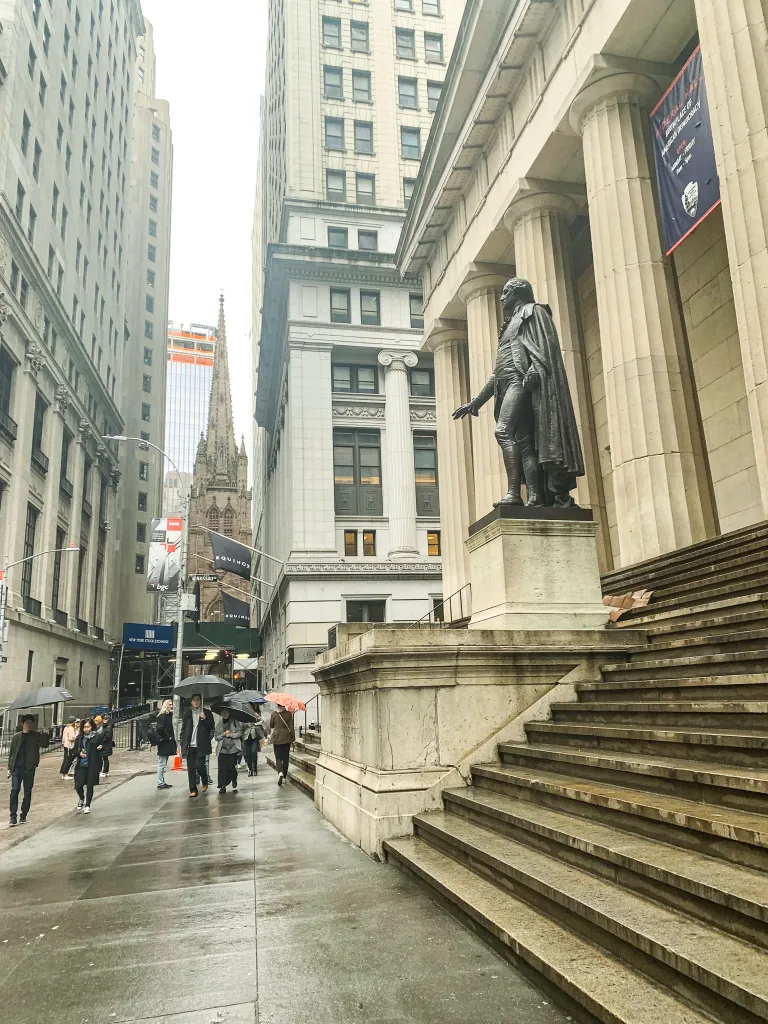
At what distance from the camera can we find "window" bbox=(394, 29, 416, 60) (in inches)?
1810

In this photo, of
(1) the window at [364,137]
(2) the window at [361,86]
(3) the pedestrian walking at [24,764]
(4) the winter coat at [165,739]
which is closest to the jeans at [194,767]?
(4) the winter coat at [165,739]

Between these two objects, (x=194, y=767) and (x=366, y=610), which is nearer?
(x=194, y=767)

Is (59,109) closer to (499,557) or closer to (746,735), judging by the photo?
(499,557)

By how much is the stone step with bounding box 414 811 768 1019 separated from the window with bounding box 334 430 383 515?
108 ft

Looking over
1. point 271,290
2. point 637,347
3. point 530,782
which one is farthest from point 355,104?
point 530,782

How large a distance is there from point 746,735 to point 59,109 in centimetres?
5086

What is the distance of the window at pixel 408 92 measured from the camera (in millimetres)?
45406

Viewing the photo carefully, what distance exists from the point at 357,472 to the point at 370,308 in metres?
9.62

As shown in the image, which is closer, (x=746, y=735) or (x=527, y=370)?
(x=746, y=735)

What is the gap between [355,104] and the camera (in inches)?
1737

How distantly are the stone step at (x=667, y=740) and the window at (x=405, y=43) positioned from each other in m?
50.0

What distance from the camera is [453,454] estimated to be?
2428 centimetres

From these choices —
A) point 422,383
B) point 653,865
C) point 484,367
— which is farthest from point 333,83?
point 653,865

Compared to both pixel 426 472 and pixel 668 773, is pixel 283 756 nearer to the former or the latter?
pixel 668 773
